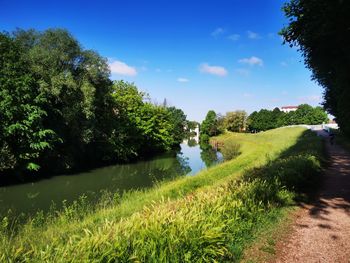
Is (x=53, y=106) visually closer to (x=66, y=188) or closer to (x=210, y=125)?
(x=66, y=188)

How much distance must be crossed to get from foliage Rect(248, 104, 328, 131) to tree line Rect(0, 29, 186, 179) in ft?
280

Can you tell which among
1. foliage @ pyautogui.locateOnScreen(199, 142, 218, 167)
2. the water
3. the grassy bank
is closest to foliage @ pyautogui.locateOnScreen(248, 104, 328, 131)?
foliage @ pyautogui.locateOnScreen(199, 142, 218, 167)

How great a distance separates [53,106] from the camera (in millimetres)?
27953

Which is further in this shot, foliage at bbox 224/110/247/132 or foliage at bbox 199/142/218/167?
foliage at bbox 224/110/247/132

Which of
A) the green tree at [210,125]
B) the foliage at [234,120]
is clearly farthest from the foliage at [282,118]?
the green tree at [210,125]

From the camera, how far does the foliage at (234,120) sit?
105250 millimetres

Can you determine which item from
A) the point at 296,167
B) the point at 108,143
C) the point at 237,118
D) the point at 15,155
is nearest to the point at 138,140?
the point at 108,143

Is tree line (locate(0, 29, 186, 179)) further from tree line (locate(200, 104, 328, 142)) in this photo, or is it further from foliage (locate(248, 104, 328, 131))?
foliage (locate(248, 104, 328, 131))

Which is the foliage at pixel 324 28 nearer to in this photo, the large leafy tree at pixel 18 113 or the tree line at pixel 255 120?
the large leafy tree at pixel 18 113

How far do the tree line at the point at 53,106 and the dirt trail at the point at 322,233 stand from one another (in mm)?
20382

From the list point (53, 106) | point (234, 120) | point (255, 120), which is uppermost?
point (255, 120)

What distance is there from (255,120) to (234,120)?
46.7 ft

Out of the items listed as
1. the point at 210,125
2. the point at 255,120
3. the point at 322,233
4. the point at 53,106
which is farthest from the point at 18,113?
the point at 255,120

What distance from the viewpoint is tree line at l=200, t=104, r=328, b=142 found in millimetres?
103875
